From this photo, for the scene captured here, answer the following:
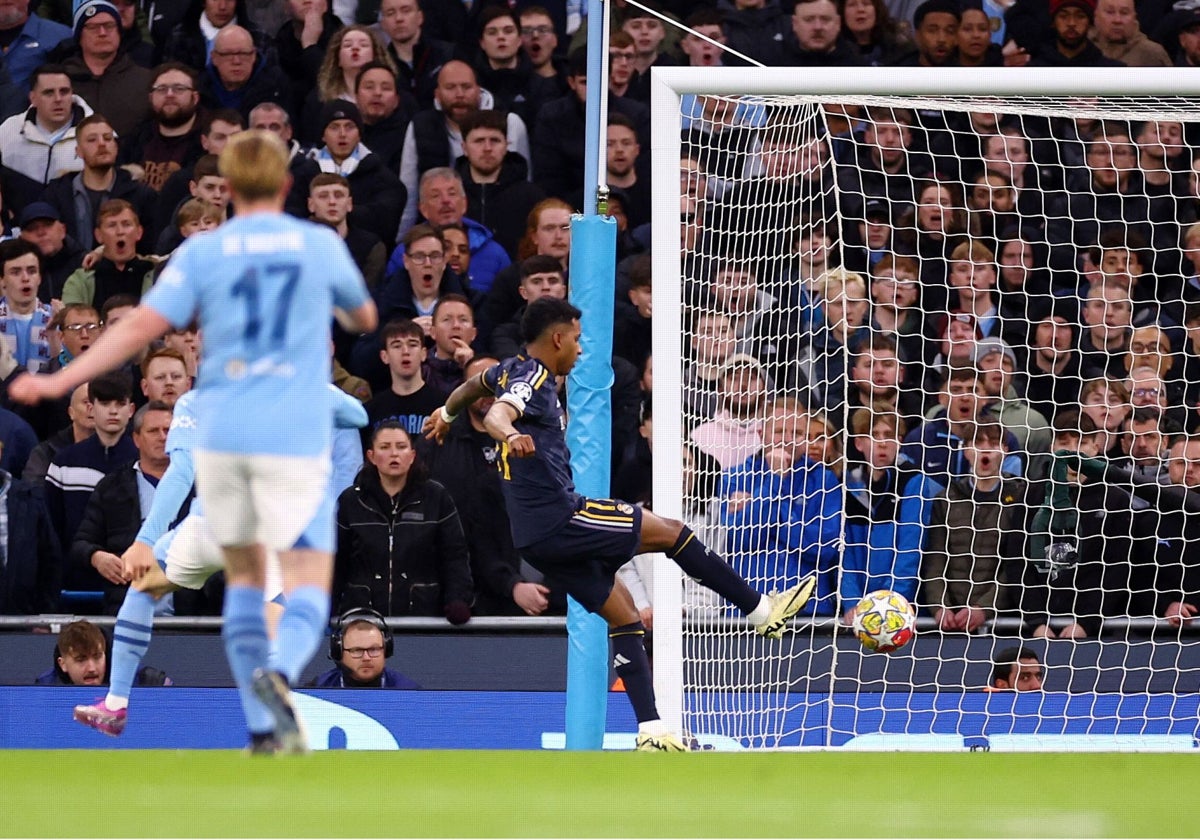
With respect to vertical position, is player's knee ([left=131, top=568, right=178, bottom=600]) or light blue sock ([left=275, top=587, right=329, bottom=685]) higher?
light blue sock ([left=275, top=587, right=329, bottom=685])

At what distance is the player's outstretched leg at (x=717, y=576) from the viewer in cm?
782

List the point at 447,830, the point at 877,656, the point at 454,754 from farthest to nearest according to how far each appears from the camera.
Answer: the point at 877,656
the point at 454,754
the point at 447,830

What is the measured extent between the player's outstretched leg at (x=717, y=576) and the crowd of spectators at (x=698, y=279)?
114 centimetres

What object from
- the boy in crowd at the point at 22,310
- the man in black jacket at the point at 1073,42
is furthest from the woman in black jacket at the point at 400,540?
the man in black jacket at the point at 1073,42

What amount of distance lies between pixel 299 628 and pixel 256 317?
→ 2.75ft

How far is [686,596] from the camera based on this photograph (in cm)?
981

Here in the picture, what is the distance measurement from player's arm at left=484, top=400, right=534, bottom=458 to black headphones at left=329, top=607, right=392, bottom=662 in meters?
1.94

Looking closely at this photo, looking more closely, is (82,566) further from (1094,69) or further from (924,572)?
(1094,69)

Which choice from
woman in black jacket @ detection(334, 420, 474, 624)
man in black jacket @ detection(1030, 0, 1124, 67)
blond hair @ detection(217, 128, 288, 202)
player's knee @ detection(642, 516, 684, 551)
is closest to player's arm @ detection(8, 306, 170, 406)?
blond hair @ detection(217, 128, 288, 202)

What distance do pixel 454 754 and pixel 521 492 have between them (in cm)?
176

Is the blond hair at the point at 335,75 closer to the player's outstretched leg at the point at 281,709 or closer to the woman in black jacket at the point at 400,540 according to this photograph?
the woman in black jacket at the point at 400,540

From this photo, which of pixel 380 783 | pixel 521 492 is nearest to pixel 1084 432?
pixel 521 492

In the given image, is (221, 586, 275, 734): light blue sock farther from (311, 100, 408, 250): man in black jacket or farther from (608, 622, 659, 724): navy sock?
(311, 100, 408, 250): man in black jacket

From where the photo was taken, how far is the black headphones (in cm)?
887
